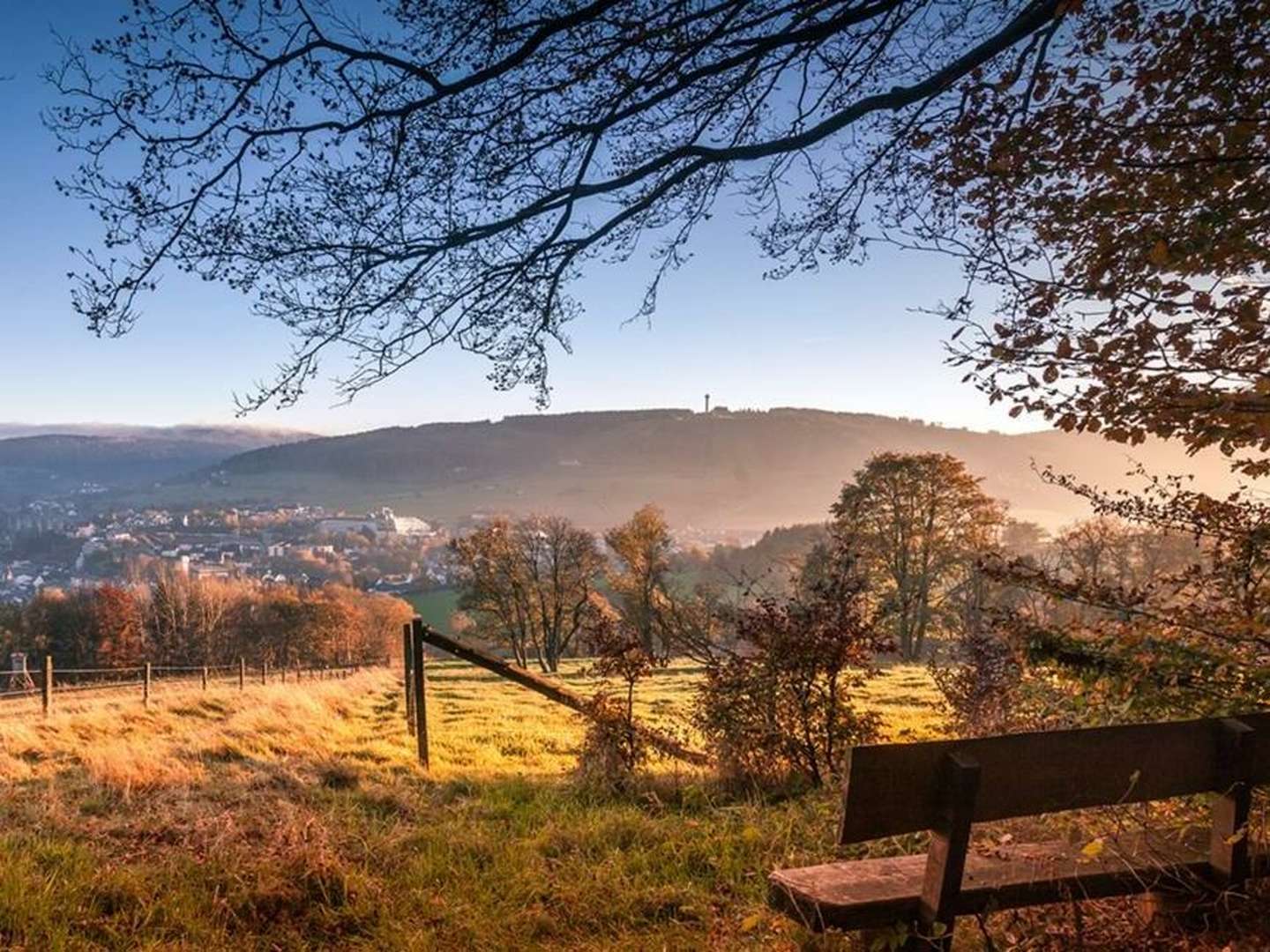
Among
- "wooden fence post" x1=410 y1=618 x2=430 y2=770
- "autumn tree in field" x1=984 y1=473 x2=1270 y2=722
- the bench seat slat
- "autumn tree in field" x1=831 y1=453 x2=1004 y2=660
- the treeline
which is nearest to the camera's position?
the bench seat slat

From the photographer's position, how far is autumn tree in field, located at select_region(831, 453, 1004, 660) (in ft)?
80.3

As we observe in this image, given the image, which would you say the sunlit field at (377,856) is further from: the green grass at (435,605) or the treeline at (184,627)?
the green grass at (435,605)

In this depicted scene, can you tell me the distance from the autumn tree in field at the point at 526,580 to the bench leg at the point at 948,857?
32.4 m

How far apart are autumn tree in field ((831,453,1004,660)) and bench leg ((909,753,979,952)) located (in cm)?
2241

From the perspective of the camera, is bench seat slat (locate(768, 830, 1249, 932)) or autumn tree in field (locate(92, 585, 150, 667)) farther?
autumn tree in field (locate(92, 585, 150, 667))

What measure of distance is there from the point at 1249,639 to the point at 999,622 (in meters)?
1.27

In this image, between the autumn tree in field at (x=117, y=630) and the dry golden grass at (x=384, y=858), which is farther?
the autumn tree in field at (x=117, y=630)

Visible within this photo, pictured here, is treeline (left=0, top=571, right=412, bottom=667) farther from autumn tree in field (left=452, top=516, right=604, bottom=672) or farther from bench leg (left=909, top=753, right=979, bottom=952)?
bench leg (left=909, top=753, right=979, bottom=952)

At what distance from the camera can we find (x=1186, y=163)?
321 centimetres

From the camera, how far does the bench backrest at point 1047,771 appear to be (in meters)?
2.40

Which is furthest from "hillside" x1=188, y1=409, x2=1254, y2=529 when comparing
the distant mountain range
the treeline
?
the treeline

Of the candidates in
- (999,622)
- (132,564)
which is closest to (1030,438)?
(999,622)

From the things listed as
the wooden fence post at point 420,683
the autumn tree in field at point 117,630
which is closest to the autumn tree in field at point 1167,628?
the wooden fence post at point 420,683

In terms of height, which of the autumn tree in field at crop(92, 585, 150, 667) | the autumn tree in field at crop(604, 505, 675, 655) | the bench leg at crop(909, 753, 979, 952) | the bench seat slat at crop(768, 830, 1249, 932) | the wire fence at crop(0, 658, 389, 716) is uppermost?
the bench leg at crop(909, 753, 979, 952)
